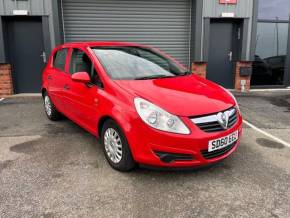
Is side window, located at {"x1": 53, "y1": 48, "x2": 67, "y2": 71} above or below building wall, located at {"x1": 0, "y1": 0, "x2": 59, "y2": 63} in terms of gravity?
below

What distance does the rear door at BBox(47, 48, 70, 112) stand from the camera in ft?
14.0

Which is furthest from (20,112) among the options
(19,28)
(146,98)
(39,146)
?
(146,98)

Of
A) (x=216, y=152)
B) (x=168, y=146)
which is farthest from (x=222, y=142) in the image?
(x=168, y=146)

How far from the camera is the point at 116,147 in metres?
3.01

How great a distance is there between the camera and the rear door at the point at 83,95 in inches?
131

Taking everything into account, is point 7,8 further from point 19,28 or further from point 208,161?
point 208,161

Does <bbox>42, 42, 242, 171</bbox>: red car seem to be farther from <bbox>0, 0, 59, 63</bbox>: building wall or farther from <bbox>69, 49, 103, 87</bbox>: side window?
<bbox>0, 0, 59, 63</bbox>: building wall

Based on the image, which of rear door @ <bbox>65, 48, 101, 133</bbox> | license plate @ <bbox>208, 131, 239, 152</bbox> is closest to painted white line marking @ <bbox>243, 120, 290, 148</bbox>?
license plate @ <bbox>208, 131, 239, 152</bbox>

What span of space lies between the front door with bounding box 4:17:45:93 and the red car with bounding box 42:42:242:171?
4229 millimetres

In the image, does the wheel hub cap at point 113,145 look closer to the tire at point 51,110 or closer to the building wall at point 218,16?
the tire at point 51,110

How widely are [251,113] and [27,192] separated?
15.6ft

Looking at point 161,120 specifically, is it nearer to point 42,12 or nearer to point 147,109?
point 147,109

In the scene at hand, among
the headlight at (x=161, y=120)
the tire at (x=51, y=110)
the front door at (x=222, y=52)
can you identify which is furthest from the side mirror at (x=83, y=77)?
the front door at (x=222, y=52)

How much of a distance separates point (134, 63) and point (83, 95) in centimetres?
80
